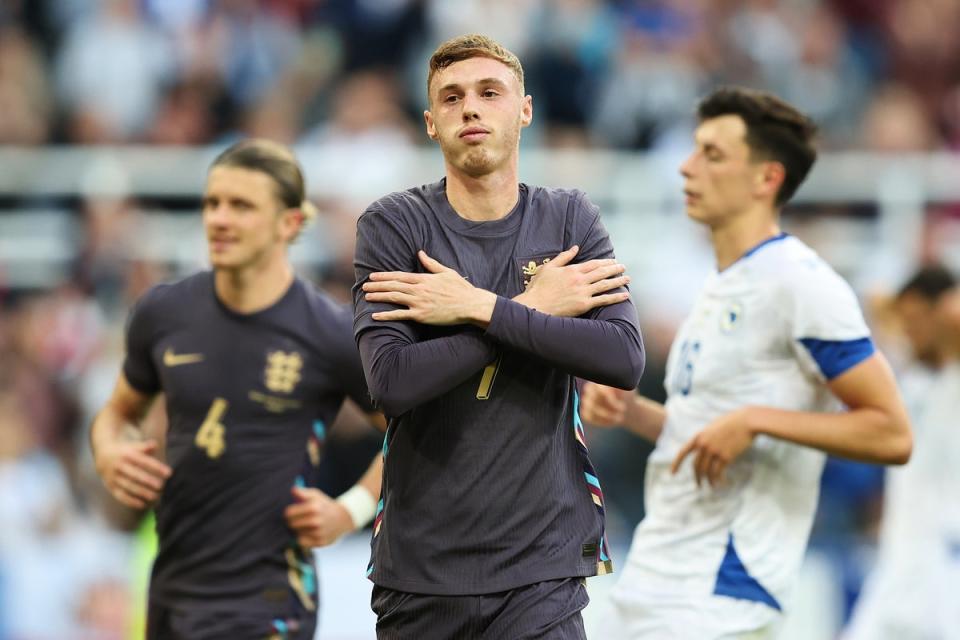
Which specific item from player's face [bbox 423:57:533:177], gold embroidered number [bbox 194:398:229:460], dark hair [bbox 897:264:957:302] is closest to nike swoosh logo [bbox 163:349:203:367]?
gold embroidered number [bbox 194:398:229:460]

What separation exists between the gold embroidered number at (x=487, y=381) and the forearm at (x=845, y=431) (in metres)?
1.27

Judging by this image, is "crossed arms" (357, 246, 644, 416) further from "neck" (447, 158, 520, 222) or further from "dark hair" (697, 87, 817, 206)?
"dark hair" (697, 87, 817, 206)

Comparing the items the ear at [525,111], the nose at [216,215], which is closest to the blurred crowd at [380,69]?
the nose at [216,215]

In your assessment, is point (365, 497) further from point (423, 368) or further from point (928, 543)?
point (928, 543)

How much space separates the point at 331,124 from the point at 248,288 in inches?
263

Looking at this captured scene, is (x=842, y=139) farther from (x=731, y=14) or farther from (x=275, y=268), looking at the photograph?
(x=275, y=268)

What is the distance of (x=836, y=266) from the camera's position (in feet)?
36.9

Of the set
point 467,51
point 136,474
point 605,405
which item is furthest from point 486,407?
point 136,474

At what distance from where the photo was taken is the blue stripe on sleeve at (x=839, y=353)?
507cm

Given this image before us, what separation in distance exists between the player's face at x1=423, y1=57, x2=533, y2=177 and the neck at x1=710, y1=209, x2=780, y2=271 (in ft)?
5.16

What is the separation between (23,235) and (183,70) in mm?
2039

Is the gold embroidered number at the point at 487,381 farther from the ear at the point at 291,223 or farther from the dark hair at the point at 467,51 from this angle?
the ear at the point at 291,223

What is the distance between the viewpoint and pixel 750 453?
5332 mm

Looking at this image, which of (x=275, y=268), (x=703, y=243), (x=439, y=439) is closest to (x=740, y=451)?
(x=439, y=439)
